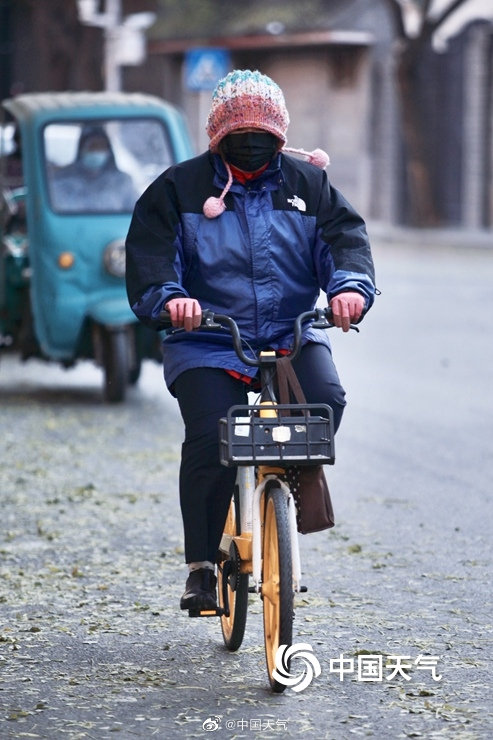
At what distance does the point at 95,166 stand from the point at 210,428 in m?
7.91

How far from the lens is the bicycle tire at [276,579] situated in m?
5.30

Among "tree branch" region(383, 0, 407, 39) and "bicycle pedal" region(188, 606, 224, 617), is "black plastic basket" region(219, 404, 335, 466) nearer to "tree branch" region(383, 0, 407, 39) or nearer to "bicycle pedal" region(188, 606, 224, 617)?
"bicycle pedal" region(188, 606, 224, 617)

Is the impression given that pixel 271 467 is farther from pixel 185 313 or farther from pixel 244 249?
pixel 244 249

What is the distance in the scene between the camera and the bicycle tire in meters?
5.30

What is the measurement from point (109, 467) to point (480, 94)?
2911cm

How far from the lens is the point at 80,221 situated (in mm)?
13070

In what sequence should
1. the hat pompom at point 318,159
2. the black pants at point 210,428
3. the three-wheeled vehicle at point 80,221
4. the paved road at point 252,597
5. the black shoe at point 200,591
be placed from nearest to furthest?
the paved road at point 252,597
the black pants at point 210,428
the black shoe at point 200,591
the hat pompom at point 318,159
the three-wheeled vehicle at point 80,221

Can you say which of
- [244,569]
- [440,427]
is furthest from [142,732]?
[440,427]

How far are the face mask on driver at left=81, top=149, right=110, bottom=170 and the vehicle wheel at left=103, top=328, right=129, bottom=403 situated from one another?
1.24 metres

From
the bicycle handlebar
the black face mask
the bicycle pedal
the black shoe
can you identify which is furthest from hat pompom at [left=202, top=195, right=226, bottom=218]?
the bicycle pedal
